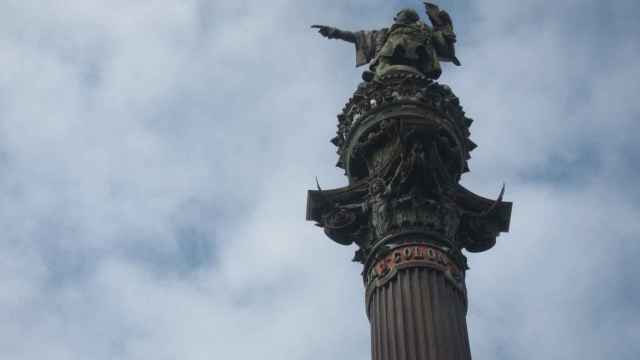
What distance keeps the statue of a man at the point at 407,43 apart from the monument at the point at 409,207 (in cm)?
4

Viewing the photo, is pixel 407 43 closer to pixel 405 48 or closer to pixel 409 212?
pixel 405 48

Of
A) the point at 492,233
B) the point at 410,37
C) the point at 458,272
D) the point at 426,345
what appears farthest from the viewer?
the point at 410,37

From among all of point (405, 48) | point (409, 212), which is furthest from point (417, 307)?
point (405, 48)

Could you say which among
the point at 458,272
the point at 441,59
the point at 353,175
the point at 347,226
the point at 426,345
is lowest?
the point at 426,345

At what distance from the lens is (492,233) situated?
888 inches

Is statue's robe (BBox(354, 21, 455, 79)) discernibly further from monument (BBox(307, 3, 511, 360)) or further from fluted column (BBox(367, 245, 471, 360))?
fluted column (BBox(367, 245, 471, 360))

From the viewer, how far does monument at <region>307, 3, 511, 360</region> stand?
19.5 m

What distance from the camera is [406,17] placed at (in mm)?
27016

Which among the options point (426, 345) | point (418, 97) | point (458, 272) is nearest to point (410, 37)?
point (418, 97)

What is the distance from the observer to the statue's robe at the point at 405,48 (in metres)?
25.7

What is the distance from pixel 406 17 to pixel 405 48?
1.45 m

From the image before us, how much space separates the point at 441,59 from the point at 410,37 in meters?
0.97

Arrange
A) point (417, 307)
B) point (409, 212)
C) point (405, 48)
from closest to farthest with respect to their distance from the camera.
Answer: point (417, 307) → point (409, 212) → point (405, 48)

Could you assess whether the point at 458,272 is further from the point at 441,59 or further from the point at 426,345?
the point at 441,59
